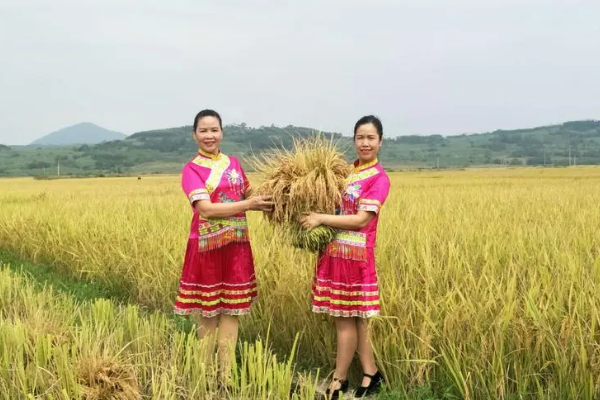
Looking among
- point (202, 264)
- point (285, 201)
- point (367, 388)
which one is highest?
point (285, 201)

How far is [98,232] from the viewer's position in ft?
22.1

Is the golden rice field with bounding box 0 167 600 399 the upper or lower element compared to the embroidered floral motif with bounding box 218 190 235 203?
lower

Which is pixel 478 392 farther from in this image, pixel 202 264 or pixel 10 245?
pixel 10 245

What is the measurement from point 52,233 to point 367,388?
596 centimetres

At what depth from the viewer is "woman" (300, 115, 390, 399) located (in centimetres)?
265

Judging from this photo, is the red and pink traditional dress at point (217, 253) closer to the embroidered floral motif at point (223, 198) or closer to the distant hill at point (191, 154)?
the embroidered floral motif at point (223, 198)

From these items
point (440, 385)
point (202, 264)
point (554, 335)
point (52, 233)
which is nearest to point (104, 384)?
point (202, 264)

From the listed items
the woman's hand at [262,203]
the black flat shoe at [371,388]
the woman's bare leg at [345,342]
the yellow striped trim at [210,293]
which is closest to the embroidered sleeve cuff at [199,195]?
the woman's hand at [262,203]

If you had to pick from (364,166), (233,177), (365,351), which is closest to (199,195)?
(233,177)

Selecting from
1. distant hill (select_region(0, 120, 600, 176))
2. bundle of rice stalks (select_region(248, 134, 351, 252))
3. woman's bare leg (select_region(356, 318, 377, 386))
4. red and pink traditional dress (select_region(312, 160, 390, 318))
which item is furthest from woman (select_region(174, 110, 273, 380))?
distant hill (select_region(0, 120, 600, 176))

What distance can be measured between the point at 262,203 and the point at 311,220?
31cm

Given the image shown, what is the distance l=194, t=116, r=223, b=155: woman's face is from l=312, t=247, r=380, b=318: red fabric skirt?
3.15 ft

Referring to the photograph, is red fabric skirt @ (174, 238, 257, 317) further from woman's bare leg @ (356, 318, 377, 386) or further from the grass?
woman's bare leg @ (356, 318, 377, 386)

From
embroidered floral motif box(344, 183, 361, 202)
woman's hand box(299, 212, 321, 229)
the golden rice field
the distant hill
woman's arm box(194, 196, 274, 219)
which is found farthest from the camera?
the distant hill
